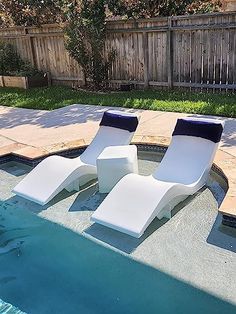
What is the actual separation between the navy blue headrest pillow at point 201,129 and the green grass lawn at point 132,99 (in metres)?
2.67

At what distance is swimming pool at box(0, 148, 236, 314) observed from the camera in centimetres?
324

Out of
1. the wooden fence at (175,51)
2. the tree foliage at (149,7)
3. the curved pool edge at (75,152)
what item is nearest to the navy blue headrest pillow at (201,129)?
the curved pool edge at (75,152)

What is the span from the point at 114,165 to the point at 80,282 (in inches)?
71.8

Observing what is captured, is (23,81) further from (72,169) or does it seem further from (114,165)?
(114,165)

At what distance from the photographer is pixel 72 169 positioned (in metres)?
5.24

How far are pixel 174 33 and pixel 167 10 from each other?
1.61 metres

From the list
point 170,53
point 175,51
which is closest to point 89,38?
point 170,53

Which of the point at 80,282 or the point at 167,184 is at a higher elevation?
the point at 167,184

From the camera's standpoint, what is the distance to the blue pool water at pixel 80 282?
3.19m

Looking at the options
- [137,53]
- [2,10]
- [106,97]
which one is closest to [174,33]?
[137,53]

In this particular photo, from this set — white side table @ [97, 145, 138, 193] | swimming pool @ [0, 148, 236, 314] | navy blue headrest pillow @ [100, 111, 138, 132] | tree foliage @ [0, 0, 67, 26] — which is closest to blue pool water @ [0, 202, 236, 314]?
swimming pool @ [0, 148, 236, 314]

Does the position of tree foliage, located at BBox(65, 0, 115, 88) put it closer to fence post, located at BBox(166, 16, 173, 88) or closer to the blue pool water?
fence post, located at BBox(166, 16, 173, 88)

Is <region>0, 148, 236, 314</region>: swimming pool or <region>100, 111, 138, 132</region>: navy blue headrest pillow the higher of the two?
<region>100, 111, 138, 132</region>: navy blue headrest pillow

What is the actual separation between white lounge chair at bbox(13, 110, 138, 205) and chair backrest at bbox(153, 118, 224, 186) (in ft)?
2.60
